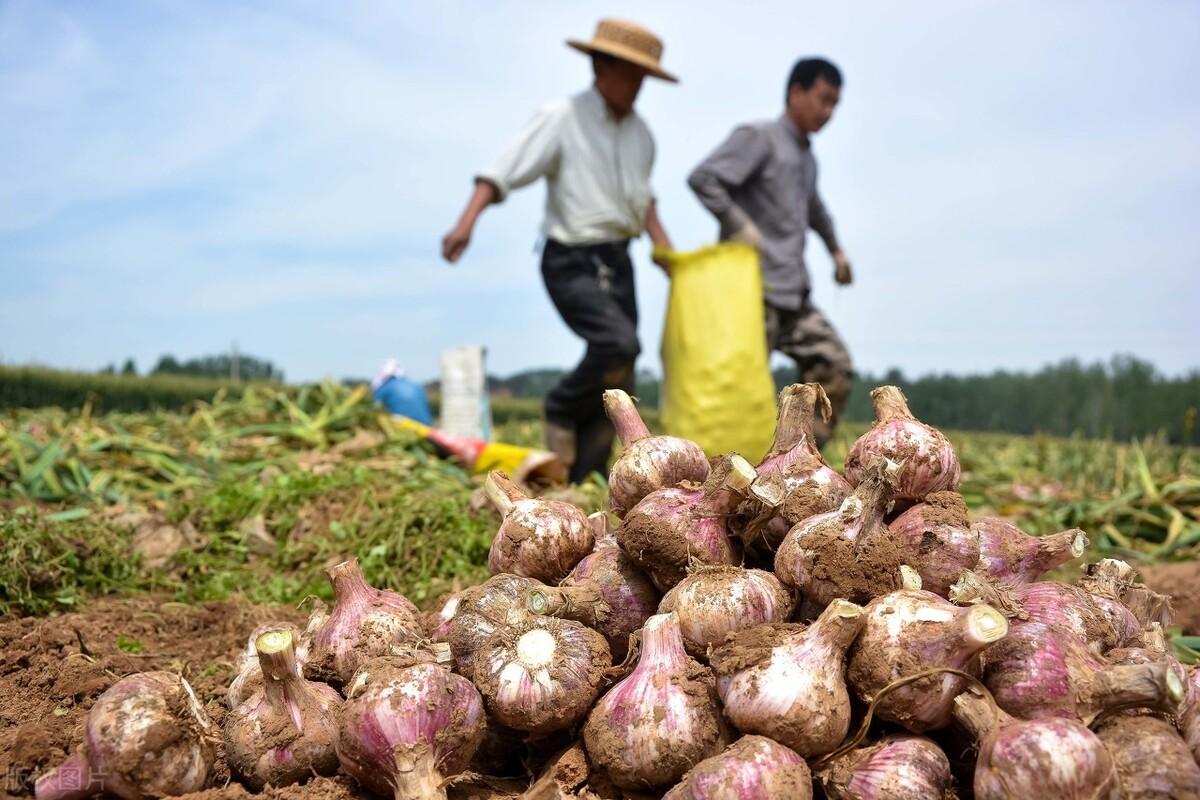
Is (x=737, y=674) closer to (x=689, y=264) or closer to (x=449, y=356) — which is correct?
(x=689, y=264)

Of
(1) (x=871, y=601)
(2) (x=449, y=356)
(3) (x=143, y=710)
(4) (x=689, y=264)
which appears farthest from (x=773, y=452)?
(2) (x=449, y=356)

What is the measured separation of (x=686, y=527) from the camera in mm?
2088

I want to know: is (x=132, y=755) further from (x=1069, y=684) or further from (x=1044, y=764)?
(x=1069, y=684)

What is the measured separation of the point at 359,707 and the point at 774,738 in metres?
0.82

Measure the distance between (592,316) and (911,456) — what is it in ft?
12.5

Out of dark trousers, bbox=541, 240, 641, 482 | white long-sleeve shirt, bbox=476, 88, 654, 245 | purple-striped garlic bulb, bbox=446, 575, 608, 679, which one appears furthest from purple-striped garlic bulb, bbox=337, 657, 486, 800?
white long-sleeve shirt, bbox=476, 88, 654, 245

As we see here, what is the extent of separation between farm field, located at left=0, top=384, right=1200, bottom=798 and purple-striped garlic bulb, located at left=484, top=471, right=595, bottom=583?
1.78ft

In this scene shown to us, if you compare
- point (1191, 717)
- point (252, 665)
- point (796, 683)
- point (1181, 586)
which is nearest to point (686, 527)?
point (796, 683)

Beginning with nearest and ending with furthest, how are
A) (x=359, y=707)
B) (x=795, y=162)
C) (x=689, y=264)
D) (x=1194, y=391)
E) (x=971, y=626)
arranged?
(x=971, y=626) → (x=359, y=707) → (x=689, y=264) → (x=795, y=162) → (x=1194, y=391)

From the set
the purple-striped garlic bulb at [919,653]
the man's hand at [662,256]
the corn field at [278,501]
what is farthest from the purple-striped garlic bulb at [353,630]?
the man's hand at [662,256]

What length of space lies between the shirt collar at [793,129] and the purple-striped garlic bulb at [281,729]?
5581 millimetres

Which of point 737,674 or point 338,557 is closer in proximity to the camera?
point 737,674

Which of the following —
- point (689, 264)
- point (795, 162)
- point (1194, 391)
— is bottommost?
point (1194, 391)

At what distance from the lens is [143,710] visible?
1.87 metres
